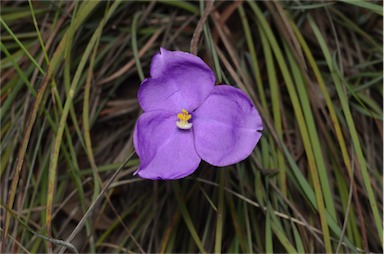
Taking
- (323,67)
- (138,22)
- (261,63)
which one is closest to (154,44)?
(138,22)

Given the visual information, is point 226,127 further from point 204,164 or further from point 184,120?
point 204,164

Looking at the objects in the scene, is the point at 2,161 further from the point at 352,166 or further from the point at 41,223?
the point at 352,166

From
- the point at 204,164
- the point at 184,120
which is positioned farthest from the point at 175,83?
the point at 204,164

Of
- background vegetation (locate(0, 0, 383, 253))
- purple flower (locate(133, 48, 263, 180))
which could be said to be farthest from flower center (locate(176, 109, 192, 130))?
background vegetation (locate(0, 0, 383, 253))

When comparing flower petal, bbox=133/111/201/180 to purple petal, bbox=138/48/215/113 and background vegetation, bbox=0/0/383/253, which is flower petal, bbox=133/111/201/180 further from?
background vegetation, bbox=0/0/383/253

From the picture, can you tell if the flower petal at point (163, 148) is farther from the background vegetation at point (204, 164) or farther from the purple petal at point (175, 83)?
the background vegetation at point (204, 164)
